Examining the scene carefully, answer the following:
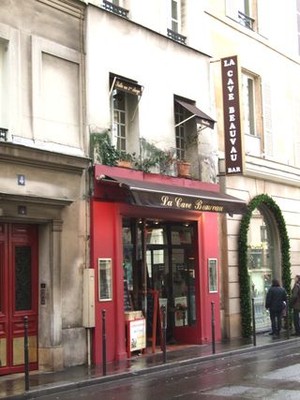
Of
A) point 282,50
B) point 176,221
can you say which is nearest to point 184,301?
point 176,221

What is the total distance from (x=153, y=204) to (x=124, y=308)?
8.29 ft

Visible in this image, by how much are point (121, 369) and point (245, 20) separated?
12252mm

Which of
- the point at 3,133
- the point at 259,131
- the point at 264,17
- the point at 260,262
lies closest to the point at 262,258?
the point at 260,262

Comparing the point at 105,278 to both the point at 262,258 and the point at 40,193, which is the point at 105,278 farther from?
the point at 262,258

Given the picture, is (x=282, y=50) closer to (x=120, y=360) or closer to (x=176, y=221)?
(x=176, y=221)

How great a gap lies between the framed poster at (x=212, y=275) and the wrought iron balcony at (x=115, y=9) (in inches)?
255

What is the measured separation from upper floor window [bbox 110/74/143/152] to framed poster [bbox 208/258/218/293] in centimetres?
386

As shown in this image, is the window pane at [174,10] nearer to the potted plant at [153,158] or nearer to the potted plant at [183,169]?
the potted plant at [153,158]

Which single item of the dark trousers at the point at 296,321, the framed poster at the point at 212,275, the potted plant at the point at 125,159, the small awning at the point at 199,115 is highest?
the small awning at the point at 199,115

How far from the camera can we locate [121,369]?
1220 cm

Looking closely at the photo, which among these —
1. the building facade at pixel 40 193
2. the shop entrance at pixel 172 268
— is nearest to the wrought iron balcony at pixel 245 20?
the shop entrance at pixel 172 268

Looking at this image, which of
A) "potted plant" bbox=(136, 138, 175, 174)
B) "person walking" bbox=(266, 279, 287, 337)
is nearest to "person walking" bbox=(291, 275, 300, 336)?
"person walking" bbox=(266, 279, 287, 337)

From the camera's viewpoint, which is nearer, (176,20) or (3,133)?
(3,133)

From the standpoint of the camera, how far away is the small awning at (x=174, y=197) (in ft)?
43.0
